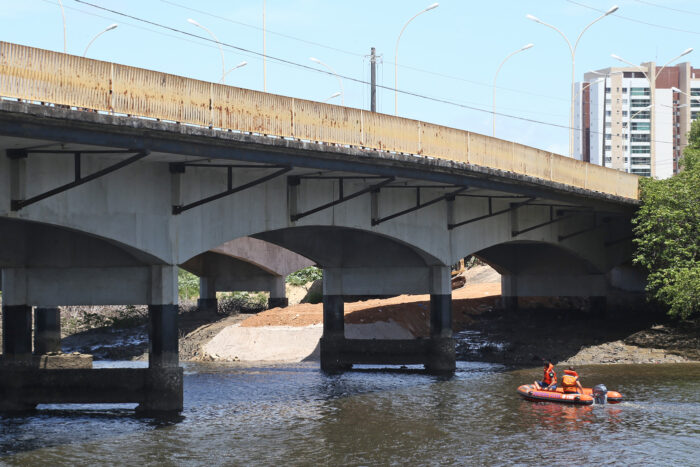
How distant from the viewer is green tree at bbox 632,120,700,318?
4694 centimetres

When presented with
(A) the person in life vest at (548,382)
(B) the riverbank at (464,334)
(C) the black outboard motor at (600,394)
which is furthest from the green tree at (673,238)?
(C) the black outboard motor at (600,394)

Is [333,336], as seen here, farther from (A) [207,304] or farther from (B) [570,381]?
(A) [207,304]

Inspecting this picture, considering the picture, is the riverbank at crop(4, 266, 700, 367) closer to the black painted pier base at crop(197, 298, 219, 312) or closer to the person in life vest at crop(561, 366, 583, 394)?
the black painted pier base at crop(197, 298, 219, 312)

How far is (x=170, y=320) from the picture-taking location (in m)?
29.8

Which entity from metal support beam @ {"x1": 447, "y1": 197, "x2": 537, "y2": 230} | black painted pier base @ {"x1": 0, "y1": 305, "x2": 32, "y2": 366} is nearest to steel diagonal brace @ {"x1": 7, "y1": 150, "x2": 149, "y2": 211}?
black painted pier base @ {"x1": 0, "y1": 305, "x2": 32, "y2": 366}

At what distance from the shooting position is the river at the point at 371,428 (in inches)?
944

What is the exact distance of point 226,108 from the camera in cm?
2853

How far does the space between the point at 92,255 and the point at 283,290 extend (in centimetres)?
3967

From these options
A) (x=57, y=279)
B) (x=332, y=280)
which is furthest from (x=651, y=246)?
(x=57, y=279)

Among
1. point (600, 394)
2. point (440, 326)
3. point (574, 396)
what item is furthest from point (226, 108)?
point (440, 326)

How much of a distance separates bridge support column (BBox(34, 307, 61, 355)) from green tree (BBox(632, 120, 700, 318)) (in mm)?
27826

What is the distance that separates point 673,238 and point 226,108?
29251 mm

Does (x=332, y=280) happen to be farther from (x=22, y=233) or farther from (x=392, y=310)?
(x=22, y=233)

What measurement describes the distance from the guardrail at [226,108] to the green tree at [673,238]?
9.67 metres
